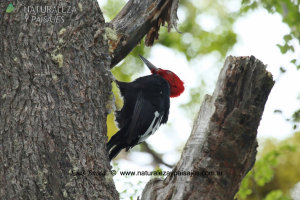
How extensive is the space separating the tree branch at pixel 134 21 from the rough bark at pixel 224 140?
1113 millimetres

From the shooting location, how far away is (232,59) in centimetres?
270

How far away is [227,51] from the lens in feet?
23.7

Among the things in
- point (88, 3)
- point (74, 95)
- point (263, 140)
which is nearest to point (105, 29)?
point (88, 3)

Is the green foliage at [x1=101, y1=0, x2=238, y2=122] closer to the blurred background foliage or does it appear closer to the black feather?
the blurred background foliage

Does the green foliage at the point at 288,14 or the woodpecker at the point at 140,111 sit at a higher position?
the green foliage at the point at 288,14

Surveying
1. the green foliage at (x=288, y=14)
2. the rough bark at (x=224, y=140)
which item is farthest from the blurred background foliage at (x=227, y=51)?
the rough bark at (x=224, y=140)

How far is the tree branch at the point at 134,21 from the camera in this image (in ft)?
11.4

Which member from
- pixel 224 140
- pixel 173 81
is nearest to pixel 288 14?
pixel 173 81

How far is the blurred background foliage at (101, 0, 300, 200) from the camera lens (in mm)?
4567

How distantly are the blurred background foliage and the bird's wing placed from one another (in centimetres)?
42

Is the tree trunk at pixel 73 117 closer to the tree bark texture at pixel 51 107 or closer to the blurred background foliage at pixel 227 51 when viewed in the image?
the tree bark texture at pixel 51 107

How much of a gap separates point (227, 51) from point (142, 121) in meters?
3.69

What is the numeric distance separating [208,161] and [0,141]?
4.08ft

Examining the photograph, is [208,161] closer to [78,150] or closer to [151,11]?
[78,150]
